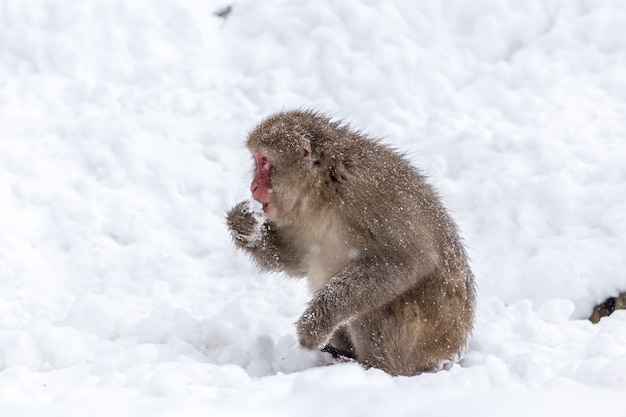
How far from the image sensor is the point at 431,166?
253 inches

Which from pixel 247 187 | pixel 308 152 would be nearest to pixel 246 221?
pixel 308 152

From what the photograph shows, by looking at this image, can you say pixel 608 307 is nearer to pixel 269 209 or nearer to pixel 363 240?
pixel 363 240

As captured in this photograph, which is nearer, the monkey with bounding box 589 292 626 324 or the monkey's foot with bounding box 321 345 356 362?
the monkey's foot with bounding box 321 345 356 362

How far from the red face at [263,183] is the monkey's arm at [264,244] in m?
0.15

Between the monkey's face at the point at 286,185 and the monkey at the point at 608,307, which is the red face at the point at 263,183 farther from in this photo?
the monkey at the point at 608,307

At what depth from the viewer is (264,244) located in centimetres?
421

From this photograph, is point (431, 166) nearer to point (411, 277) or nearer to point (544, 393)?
point (411, 277)

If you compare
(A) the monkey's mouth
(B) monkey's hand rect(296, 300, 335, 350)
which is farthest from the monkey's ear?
(B) monkey's hand rect(296, 300, 335, 350)

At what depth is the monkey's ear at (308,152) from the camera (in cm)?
386

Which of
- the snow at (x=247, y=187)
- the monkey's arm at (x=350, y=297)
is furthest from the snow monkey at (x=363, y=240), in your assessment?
the snow at (x=247, y=187)

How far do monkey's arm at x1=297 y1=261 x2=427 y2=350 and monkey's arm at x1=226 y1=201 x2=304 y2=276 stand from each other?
55 cm

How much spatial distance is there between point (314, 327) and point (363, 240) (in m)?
0.44

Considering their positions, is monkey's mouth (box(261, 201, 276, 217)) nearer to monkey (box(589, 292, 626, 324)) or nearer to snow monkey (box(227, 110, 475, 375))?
snow monkey (box(227, 110, 475, 375))

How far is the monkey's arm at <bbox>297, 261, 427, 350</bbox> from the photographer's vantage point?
11.9 feet
